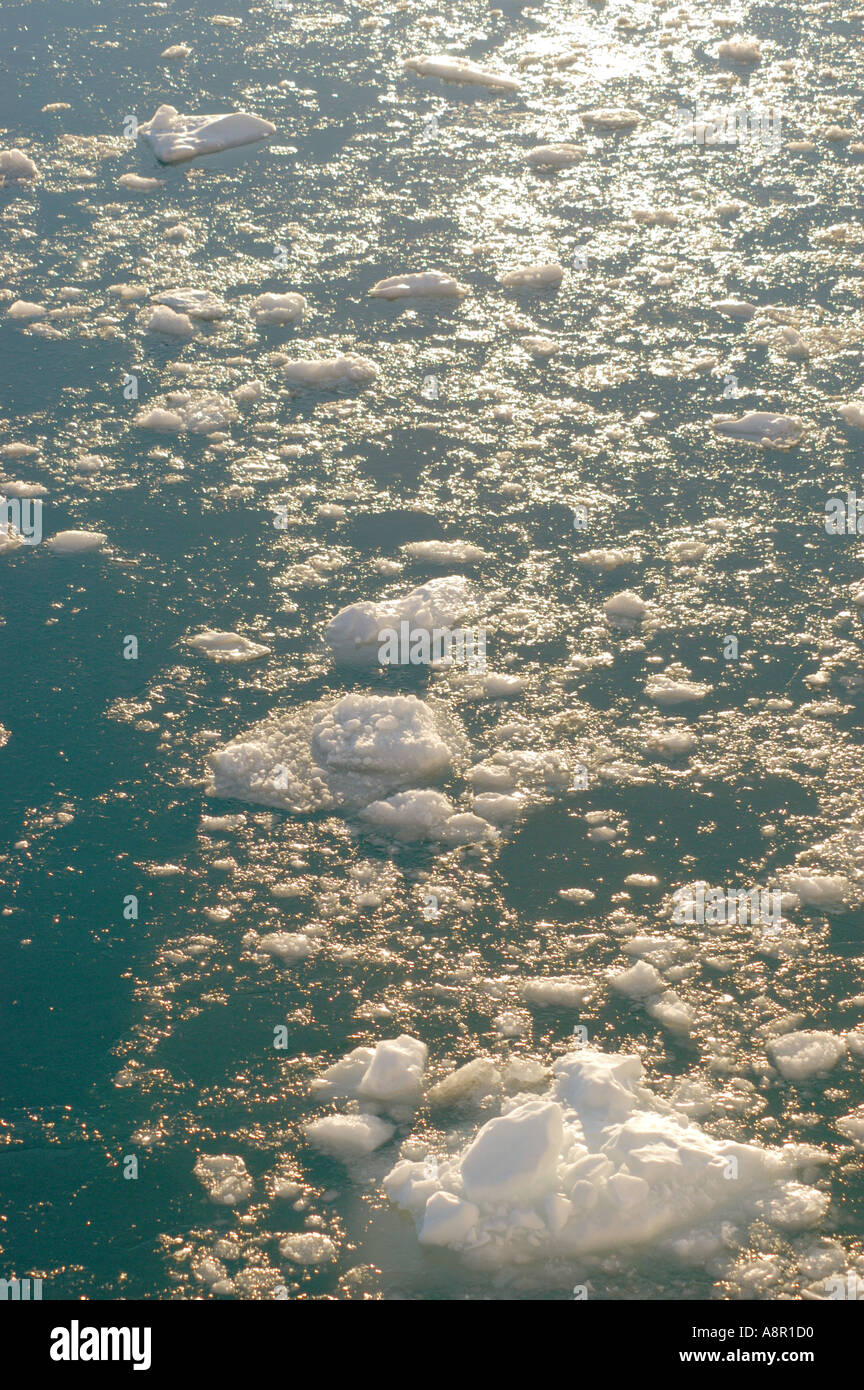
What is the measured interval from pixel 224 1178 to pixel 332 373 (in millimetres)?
4703

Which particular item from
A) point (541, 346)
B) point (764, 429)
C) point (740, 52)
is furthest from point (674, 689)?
point (740, 52)

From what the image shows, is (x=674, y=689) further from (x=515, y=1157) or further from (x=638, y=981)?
(x=515, y=1157)

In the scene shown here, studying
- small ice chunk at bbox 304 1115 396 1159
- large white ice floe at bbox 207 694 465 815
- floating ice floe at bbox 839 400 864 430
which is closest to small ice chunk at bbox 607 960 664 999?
small ice chunk at bbox 304 1115 396 1159

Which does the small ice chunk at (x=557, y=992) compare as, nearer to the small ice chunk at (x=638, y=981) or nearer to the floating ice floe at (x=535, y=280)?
the small ice chunk at (x=638, y=981)

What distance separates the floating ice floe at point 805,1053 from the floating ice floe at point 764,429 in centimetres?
352

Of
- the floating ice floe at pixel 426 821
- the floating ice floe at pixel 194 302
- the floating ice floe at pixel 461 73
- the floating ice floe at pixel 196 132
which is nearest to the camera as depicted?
the floating ice floe at pixel 426 821

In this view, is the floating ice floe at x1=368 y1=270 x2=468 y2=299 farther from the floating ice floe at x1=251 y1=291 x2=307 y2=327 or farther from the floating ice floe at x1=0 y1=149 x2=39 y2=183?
the floating ice floe at x1=0 y1=149 x2=39 y2=183

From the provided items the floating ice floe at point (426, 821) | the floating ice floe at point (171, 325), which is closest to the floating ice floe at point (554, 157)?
the floating ice floe at point (171, 325)

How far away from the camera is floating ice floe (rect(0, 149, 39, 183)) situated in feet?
30.8

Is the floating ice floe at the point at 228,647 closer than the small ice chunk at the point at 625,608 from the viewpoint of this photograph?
Yes

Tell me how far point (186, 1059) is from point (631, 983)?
144 cm

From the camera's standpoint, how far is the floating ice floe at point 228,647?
5848 mm
